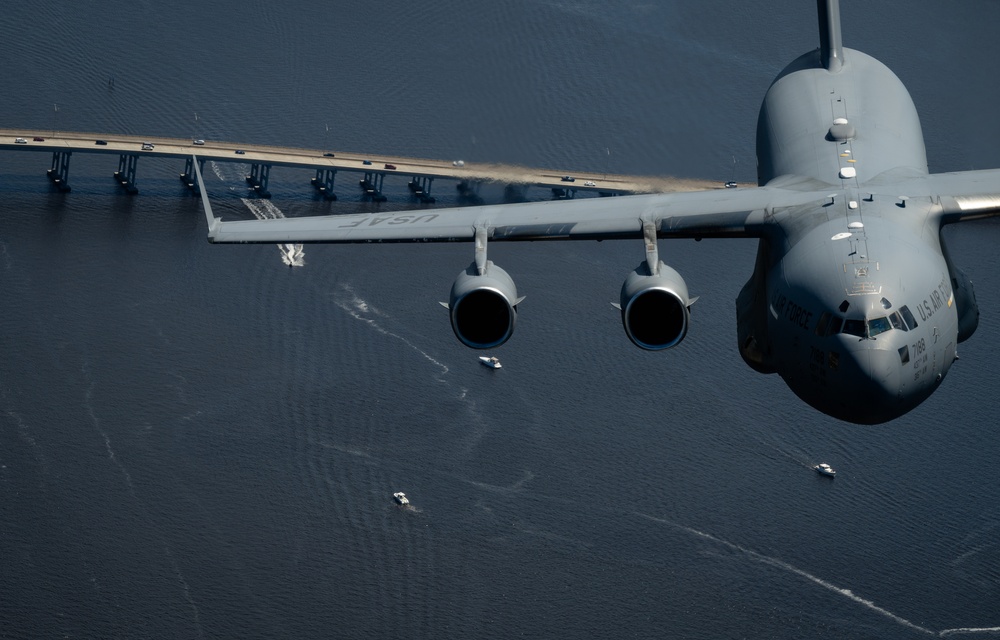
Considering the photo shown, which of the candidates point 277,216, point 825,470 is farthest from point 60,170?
point 825,470

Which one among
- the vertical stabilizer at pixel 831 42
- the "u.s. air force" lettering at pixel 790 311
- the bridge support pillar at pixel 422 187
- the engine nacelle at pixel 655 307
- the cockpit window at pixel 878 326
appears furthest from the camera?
the bridge support pillar at pixel 422 187

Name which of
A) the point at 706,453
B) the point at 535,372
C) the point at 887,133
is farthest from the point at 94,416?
the point at 887,133

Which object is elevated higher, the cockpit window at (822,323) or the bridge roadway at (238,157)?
the bridge roadway at (238,157)

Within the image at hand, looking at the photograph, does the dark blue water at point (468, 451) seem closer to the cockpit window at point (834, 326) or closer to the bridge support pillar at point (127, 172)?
the bridge support pillar at point (127, 172)

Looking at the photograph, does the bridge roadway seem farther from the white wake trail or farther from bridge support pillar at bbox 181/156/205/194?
the white wake trail

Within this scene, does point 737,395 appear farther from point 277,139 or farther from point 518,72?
point 277,139

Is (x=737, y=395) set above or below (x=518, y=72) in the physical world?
below

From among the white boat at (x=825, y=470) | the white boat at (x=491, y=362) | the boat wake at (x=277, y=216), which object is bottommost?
the white boat at (x=825, y=470)

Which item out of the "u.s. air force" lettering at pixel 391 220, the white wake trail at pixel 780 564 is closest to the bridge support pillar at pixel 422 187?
the white wake trail at pixel 780 564
